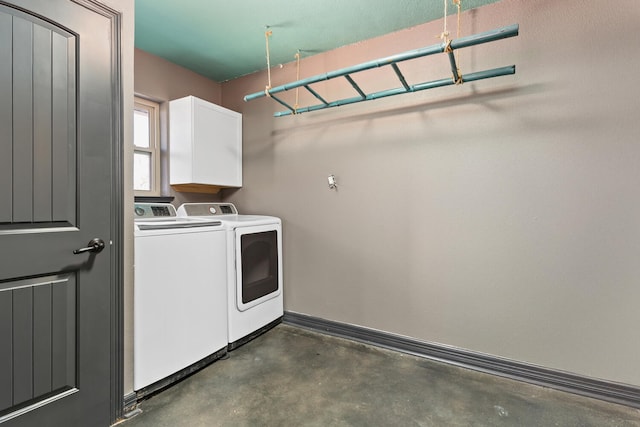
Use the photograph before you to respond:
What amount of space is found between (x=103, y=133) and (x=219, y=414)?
163 cm

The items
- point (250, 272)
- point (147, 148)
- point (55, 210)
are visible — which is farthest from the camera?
point (147, 148)

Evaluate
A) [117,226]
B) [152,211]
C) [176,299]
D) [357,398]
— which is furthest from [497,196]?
[152,211]

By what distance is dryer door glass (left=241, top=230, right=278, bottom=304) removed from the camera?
8.18ft

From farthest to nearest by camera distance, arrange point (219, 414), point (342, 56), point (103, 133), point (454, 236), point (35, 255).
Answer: point (342, 56), point (454, 236), point (219, 414), point (103, 133), point (35, 255)

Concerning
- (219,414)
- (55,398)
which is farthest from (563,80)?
(55,398)

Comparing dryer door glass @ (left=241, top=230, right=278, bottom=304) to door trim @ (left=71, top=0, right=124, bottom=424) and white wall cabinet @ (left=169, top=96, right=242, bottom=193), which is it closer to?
white wall cabinet @ (left=169, top=96, right=242, bottom=193)

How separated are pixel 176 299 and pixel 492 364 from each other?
218 cm

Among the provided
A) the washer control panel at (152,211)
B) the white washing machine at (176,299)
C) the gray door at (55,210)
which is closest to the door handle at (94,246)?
the gray door at (55,210)

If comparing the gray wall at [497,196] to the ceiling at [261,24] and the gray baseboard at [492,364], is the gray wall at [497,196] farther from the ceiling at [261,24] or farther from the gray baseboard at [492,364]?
the ceiling at [261,24]

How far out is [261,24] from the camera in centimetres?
226

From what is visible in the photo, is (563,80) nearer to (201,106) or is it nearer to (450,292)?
(450,292)

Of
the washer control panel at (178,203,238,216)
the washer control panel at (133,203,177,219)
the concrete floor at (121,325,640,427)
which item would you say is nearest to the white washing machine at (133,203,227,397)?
Answer: the washer control panel at (133,203,177,219)

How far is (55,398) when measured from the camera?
140 centimetres

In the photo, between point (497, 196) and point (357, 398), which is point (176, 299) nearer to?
point (357, 398)
